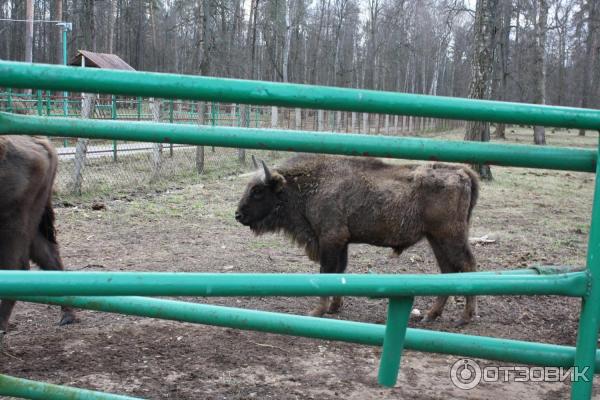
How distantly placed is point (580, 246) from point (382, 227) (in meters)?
3.86

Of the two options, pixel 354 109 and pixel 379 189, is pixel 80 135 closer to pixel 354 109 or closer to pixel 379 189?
pixel 354 109

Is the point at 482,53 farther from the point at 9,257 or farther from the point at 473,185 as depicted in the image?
the point at 9,257

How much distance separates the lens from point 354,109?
157cm

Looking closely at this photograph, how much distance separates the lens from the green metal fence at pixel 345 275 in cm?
146

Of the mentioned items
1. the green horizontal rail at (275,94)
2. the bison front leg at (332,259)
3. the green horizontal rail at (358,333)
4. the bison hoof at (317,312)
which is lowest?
the bison hoof at (317,312)

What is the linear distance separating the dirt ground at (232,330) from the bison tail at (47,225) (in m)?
0.69

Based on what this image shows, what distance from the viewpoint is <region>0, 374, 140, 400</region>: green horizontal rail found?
1.94 m

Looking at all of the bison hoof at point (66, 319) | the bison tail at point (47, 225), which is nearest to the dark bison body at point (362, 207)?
the bison tail at point (47, 225)

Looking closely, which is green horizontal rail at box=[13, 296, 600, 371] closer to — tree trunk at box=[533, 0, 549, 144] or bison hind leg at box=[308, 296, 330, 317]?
bison hind leg at box=[308, 296, 330, 317]

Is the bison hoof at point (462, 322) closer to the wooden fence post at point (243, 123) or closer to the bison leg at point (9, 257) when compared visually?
the bison leg at point (9, 257)

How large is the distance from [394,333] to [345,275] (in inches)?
10.5

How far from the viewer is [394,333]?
5.65ft

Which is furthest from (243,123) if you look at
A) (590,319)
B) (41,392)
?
(590,319)

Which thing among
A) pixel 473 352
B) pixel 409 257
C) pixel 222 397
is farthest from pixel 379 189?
pixel 473 352
